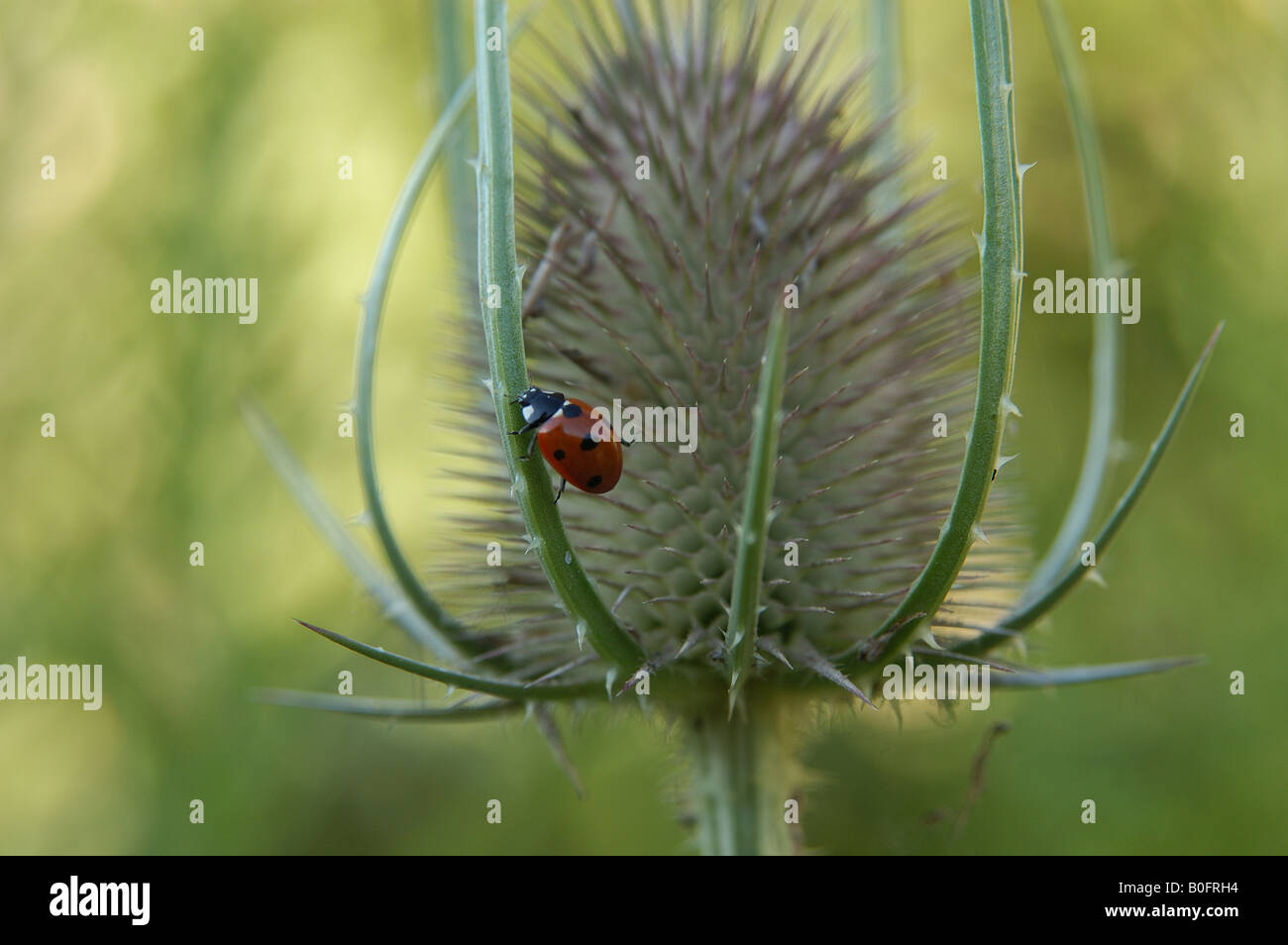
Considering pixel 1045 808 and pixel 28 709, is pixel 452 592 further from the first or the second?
pixel 1045 808

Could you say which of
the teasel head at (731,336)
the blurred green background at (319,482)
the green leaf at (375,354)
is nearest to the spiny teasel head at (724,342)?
the teasel head at (731,336)

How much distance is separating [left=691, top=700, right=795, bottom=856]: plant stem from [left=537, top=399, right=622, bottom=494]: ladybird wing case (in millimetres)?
468

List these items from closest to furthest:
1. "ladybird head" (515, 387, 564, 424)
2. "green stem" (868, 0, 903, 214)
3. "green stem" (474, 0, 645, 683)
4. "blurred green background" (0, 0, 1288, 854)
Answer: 1. "green stem" (474, 0, 645, 683)
2. "ladybird head" (515, 387, 564, 424)
3. "green stem" (868, 0, 903, 214)
4. "blurred green background" (0, 0, 1288, 854)

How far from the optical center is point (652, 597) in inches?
66.7

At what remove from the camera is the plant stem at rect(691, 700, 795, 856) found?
1.80 meters

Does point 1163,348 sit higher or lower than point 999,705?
higher

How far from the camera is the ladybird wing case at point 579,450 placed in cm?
150

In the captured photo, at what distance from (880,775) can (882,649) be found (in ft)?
7.51

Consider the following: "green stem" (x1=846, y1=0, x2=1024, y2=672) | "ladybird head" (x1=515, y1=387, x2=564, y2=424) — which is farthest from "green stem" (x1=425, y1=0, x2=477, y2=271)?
"green stem" (x1=846, y1=0, x2=1024, y2=672)

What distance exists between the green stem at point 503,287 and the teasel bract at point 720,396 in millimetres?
229

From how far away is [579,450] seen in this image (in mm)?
1509

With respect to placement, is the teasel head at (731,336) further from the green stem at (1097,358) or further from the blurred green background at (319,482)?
the blurred green background at (319,482)

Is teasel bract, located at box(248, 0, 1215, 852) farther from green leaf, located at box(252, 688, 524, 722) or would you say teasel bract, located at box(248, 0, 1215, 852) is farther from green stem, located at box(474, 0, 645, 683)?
green stem, located at box(474, 0, 645, 683)
